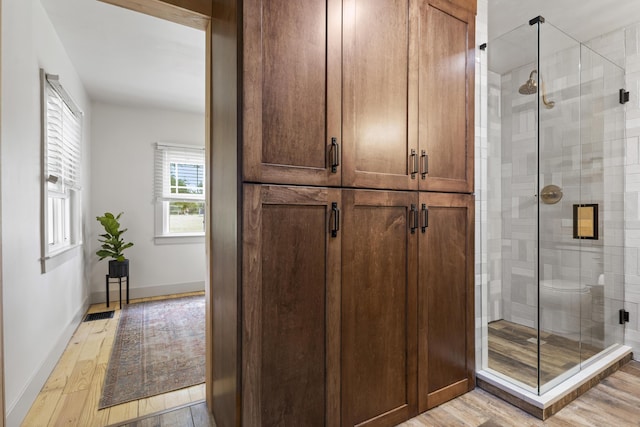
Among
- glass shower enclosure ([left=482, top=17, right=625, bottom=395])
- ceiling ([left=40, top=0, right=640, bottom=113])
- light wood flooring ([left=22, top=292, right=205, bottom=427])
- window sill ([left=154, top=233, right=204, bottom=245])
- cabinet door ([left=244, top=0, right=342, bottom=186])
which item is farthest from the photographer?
window sill ([left=154, top=233, right=204, bottom=245])

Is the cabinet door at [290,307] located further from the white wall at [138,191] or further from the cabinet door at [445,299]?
the white wall at [138,191]

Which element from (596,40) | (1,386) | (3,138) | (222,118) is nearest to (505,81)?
(596,40)

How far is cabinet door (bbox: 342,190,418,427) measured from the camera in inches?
58.0

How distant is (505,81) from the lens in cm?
219

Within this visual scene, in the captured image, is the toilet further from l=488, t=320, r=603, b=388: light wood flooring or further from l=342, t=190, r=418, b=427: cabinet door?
l=342, t=190, r=418, b=427: cabinet door

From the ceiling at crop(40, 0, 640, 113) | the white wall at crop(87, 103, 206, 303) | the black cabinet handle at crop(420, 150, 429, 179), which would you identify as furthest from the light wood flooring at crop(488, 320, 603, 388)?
the white wall at crop(87, 103, 206, 303)

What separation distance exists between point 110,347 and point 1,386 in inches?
54.9

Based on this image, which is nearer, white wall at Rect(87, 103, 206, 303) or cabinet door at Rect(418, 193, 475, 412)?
cabinet door at Rect(418, 193, 475, 412)

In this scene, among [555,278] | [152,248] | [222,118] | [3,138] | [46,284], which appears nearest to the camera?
[222,118]

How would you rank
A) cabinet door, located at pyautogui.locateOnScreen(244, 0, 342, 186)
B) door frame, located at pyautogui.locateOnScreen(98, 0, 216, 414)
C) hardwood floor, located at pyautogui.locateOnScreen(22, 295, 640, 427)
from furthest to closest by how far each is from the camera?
hardwood floor, located at pyautogui.locateOnScreen(22, 295, 640, 427) → door frame, located at pyautogui.locateOnScreen(98, 0, 216, 414) → cabinet door, located at pyautogui.locateOnScreen(244, 0, 342, 186)

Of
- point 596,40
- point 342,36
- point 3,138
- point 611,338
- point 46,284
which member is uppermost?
point 596,40

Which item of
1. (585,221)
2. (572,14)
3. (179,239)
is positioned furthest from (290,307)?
(179,239)

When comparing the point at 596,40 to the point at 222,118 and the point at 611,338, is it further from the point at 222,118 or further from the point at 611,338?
the point at 222,118

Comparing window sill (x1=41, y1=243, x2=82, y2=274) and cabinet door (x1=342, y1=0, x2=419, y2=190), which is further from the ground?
cabinet door (x1=342, y1=0, x2=419, y2=190)
